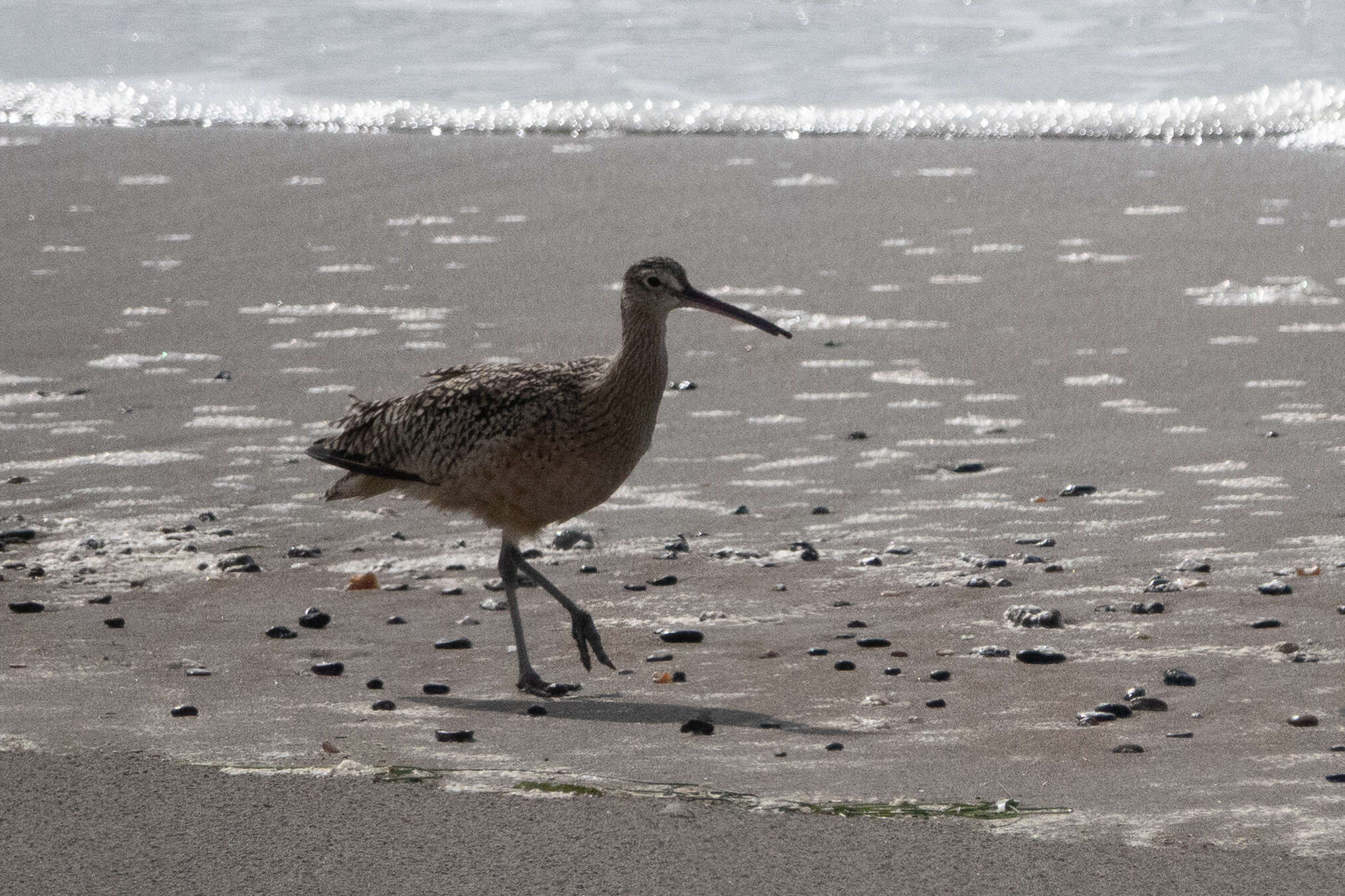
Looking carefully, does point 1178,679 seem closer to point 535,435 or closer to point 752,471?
point 535,435

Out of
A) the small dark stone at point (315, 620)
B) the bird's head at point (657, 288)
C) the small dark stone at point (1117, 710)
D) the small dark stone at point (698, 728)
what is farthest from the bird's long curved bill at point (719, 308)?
the small dark stone at point (1117, 710)

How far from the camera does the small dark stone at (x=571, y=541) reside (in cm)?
811

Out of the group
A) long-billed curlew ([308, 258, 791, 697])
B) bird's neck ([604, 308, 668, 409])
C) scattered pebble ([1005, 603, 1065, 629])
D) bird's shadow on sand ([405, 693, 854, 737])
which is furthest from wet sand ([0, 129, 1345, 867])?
bird's neck ([604, 308, 668, 409])

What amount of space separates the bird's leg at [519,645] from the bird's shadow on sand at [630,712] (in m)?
0.06

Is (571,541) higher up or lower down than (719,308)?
lower down

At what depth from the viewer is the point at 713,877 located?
4.47m

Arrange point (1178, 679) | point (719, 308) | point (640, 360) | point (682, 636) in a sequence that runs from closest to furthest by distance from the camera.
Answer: point (1178, 679) < point (682, 636) < point (640, 360) < point (719, 308)

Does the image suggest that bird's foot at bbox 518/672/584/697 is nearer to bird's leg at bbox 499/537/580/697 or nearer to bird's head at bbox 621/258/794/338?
bird's leg at bbox 499/537/580/697

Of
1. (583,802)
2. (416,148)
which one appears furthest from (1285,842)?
(416,148)

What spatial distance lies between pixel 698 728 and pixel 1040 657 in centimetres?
127

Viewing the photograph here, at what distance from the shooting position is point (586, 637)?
6.67 meters

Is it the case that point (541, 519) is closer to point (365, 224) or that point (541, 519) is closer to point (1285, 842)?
point (1285, 842)

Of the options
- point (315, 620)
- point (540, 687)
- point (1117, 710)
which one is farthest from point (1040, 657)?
point (315, 620)

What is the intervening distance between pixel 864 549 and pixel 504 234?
5860 mm
